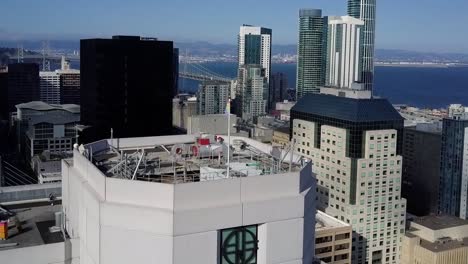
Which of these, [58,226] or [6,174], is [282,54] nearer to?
[6,174]

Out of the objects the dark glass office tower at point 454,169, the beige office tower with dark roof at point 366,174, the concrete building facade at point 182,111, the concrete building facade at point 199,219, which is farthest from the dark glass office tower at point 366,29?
the concrete building facade at point 199,219

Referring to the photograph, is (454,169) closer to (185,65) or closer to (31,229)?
(31,229)

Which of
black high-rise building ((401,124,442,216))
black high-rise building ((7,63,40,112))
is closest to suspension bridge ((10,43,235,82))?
black high-rise building ((7,63,40,112))

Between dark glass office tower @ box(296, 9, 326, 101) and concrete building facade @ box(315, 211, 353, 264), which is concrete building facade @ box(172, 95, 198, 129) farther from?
concrete building facade @ box(315, 211, 353, 264)

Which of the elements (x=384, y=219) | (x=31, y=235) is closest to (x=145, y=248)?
(x=31, y=235)

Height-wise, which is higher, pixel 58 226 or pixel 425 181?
pixel 58 226

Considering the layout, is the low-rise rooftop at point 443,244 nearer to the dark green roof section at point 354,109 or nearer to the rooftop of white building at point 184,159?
the dark green roof section at point 354,109

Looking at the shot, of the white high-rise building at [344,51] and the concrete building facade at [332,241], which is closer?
the concrete building facade at [332,241]
